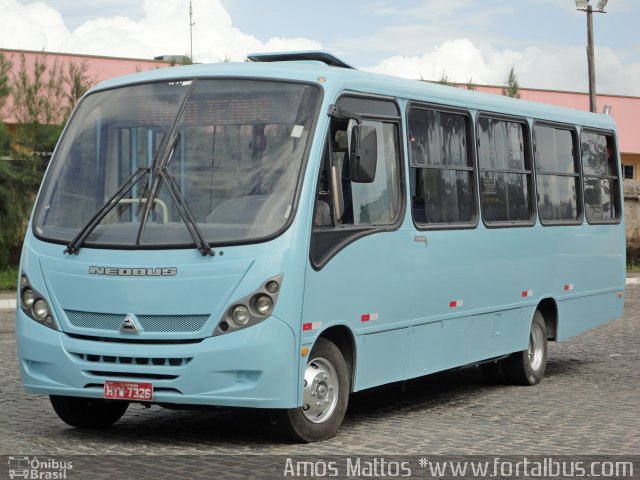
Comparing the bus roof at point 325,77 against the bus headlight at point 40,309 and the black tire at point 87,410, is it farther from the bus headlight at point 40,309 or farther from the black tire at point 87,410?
the black tire at point 87,410

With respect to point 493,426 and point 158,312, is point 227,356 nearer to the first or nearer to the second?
point 158,312

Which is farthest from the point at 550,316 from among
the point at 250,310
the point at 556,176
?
the point at 250,310

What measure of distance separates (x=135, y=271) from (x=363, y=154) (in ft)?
6.06

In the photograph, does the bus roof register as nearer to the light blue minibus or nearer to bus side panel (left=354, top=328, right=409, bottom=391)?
the light blue minibus

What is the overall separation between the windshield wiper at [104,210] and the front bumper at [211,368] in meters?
0.71

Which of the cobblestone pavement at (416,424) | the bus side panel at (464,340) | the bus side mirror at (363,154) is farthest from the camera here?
the bus side panel at (464,340)

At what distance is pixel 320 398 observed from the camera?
9.32 m

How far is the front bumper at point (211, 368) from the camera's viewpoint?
8.70 m

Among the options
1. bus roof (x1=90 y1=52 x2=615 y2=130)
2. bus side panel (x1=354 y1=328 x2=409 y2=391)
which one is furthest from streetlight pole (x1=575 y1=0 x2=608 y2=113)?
bus side panel (x1=354 y1=328 x2=409 y2=391)

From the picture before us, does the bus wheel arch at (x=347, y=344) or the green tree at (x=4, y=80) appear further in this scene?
the green tree at (x=4, y=80)

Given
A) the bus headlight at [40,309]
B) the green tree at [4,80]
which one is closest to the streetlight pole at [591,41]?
the green tree at [4,80]

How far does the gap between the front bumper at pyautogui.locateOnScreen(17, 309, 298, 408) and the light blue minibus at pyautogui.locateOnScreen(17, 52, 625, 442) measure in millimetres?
11

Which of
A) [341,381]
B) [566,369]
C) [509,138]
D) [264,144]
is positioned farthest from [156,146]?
[566,369]

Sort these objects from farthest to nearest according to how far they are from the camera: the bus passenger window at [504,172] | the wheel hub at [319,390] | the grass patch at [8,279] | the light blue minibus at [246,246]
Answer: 1. the grass patch at [8,279]
2. the bus passenger window at [504,172]
3. the wheel hub at [319,390]
4. the light blue minibus at [246,246]
